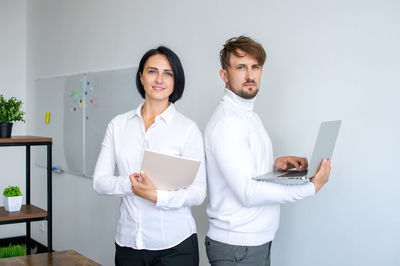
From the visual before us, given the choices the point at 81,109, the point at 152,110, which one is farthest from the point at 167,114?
the point at 81,109

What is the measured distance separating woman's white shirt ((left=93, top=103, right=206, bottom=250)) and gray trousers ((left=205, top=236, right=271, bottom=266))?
0.41 ft

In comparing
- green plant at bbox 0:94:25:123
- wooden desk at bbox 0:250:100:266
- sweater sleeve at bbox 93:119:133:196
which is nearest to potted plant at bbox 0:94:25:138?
green plant at bbox 0:94:25:123

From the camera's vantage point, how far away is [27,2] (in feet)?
15.9

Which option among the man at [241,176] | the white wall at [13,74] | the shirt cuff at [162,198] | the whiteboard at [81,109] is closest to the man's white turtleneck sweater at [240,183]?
the man at [241,176]

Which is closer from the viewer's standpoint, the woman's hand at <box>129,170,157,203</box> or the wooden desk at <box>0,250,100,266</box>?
the woman's hand at <box>129,170,157,203</box>

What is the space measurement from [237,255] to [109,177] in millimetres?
562

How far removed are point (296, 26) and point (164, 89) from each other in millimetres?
805

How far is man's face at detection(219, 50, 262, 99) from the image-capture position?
1707 millimetres

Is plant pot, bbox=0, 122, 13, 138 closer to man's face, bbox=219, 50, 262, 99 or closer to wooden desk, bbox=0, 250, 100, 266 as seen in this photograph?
wooden desk, bbox=0, 250, 100, 266

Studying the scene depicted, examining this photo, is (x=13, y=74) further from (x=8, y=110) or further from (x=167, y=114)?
(x=167, y=114)

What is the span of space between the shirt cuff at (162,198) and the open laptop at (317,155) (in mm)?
322

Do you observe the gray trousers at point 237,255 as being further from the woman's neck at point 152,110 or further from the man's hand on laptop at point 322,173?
the woman's neck at point 152,110

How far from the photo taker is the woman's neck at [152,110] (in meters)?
1.74

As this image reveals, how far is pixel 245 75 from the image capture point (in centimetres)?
171
